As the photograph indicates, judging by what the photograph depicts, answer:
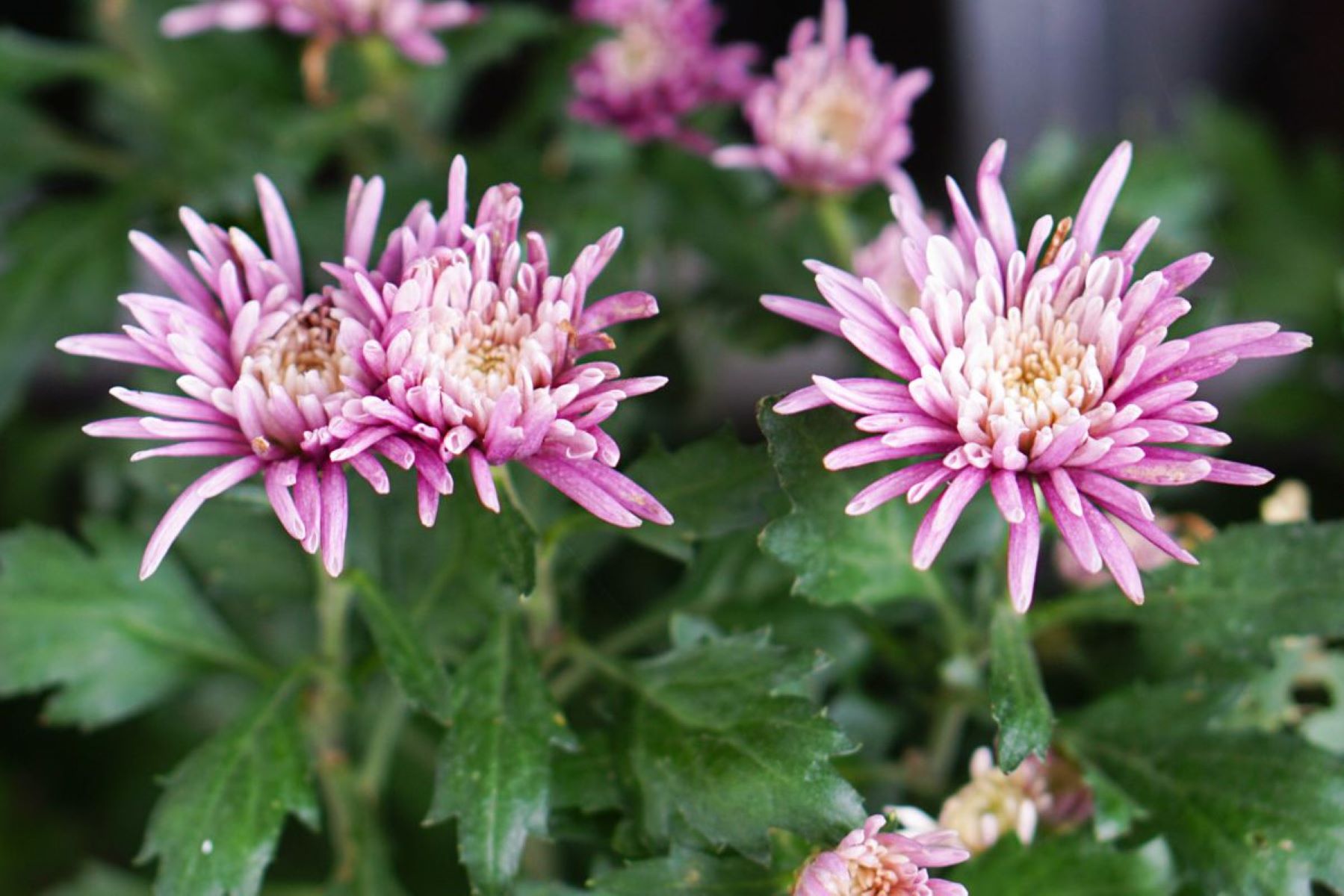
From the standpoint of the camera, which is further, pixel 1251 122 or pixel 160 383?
pixel 1251 122

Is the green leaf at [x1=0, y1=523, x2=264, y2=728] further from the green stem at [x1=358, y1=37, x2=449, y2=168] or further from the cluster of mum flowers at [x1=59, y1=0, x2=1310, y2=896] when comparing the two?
the green stem at [x1=358, y1=37, x2=449, y2=168]

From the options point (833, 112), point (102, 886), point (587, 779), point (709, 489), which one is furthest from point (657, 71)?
point (102, 886)

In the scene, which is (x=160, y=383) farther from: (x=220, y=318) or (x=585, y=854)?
(x=585, y=854)

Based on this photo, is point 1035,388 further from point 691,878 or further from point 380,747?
point 380,747

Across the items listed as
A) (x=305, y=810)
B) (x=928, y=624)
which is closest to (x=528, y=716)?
(x=305, y=810)

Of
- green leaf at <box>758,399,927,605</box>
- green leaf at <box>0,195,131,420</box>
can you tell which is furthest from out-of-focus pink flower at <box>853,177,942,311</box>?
green leaf at <box>0,195,131,420</box>
